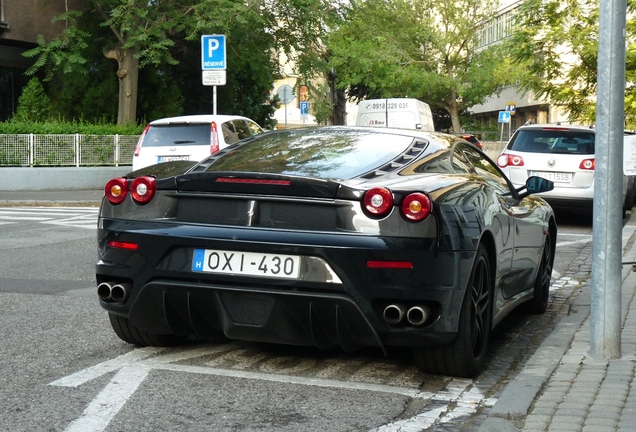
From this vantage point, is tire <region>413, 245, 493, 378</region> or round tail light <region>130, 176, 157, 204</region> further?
round tail light <region>130, 176, 157, 204</region>

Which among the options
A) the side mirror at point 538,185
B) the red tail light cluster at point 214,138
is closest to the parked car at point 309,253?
the side mirror at point 538,185

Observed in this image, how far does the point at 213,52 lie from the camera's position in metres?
20.8

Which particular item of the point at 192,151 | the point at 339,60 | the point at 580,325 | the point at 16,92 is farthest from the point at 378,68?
the point at 580,325

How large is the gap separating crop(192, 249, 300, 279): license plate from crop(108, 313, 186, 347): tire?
86 cm

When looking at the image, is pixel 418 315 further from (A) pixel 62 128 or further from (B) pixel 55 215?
(A) pixel 62 128

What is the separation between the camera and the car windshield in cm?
561

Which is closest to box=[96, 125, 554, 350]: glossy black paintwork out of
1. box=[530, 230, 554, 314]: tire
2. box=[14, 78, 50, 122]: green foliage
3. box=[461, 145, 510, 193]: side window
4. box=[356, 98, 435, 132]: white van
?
Answer: box=[461, 145, 510, 193]: side window

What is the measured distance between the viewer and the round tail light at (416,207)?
527cm

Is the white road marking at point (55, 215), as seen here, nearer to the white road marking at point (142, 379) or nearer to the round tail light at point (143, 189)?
the white road marking at point (142, 379)

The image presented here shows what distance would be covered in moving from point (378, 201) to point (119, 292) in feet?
4.99

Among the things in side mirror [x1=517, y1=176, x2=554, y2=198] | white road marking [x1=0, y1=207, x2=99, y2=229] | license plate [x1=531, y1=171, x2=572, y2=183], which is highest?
side mirror [x1=517, y1=176, x2=554, y2=198]

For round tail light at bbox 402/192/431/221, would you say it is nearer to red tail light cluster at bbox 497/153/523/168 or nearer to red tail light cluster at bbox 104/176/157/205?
red tail light cluster at bbox 104/176/157/205

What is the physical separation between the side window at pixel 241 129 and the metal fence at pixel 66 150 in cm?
602

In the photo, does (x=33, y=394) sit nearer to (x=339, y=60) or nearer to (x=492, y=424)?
(x=492, y=424)
